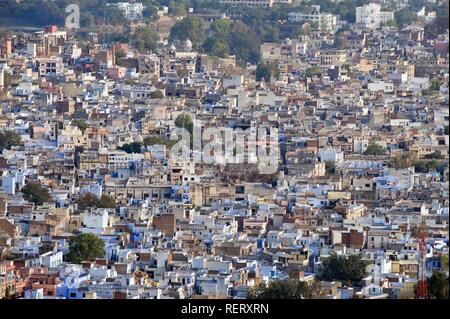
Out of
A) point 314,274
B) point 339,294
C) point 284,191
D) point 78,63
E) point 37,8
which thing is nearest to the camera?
point 339,294

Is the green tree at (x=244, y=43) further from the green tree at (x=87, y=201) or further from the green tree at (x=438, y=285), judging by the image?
the green tree at (x=438, y=285)

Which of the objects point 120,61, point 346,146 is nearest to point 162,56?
point 120,61

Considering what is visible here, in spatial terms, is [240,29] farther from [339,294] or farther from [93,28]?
[339,294]

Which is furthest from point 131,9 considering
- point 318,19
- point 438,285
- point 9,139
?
point 438,285

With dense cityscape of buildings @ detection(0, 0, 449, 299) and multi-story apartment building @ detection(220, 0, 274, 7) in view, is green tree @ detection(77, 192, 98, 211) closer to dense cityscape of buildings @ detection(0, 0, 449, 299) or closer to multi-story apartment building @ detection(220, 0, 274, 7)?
dense cityscape of buildings @ detection(0, 0, 449, 299)

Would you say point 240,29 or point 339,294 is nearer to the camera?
point 339,294

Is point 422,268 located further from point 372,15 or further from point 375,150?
point 372,15

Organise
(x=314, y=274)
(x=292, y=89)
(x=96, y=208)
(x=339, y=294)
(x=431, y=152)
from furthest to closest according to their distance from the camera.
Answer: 1. (x=292, y=89)
2. (x=431, y=152)
3. (x=96, y=208)
4. (x=314, y=274)
5. (x=339, y=294)
